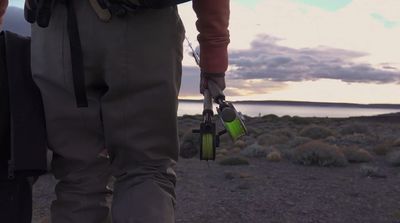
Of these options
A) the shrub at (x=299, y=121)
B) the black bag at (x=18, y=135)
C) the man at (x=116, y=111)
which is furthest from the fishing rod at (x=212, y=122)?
the shrub at (x=299, y=121)

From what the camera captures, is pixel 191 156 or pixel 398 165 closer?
pixel 398 165

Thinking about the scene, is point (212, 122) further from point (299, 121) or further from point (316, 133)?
point (299, 121)

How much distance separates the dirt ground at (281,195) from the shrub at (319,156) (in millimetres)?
263

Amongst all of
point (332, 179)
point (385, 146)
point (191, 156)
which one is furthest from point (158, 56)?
point (385, 146)

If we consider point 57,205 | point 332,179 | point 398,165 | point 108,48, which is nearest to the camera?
point 108,48

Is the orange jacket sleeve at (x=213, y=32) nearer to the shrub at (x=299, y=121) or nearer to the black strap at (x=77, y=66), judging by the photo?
the black strap at (x=77, y=66)

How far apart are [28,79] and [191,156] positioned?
515 inches

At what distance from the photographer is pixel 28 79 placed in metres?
2.35

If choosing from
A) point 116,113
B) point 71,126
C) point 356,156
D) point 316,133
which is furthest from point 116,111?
point 316,133

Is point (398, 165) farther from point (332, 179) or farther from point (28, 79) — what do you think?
point (28, 79)

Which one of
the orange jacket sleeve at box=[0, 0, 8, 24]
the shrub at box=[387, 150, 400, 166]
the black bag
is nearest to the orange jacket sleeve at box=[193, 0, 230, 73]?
the black bag

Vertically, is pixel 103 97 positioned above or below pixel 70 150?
above

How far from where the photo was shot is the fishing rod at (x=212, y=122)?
2469 millimetres

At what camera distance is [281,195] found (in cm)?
873
